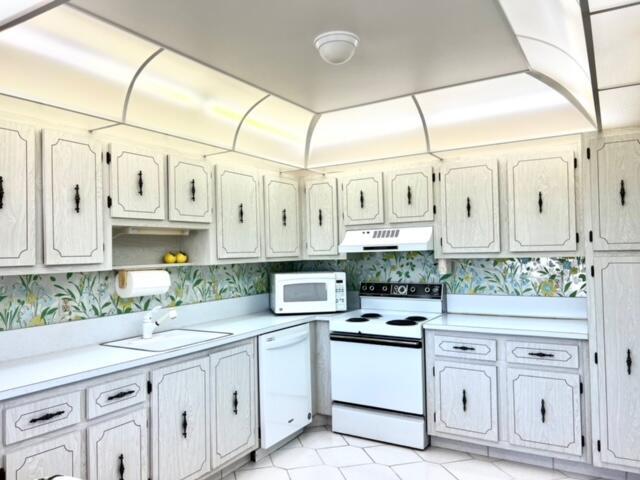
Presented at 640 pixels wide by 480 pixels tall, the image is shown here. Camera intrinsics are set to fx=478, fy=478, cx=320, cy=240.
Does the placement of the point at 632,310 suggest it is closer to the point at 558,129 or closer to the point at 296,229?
the point at 558,129

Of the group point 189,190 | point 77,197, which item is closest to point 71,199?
point 77,197

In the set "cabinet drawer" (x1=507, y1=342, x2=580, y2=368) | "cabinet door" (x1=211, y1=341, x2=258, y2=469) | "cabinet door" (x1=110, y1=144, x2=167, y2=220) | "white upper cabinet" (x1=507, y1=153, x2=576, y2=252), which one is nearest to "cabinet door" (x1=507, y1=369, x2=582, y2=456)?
"cabinet drawer" (x1=507, y1=342, x2=580, y2=368)

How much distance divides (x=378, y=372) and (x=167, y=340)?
5.09 ft

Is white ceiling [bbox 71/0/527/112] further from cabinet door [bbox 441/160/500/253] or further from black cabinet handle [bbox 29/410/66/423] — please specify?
black cabinet handle [bbox 29/410/66/423]

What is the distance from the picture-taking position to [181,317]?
354 centimetres

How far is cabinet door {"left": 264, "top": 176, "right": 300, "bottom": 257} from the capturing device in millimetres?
3977

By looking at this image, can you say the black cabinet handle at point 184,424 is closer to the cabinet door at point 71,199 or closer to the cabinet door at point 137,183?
the cabinet door at point 71,199

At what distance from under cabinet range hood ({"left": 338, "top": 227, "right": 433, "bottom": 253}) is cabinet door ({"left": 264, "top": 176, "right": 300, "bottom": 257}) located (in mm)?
445

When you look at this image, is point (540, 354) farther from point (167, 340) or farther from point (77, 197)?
point (77, 197)

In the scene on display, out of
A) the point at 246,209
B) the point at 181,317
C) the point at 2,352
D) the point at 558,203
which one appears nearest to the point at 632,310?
the point at 558,203

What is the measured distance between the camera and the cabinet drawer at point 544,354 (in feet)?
9.90

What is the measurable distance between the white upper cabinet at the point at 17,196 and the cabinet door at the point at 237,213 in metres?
1.30

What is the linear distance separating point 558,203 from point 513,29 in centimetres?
152

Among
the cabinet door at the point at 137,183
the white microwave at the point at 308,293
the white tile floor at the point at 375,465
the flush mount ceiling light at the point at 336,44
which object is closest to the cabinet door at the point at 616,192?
the white tile floor at the point at 375,465
